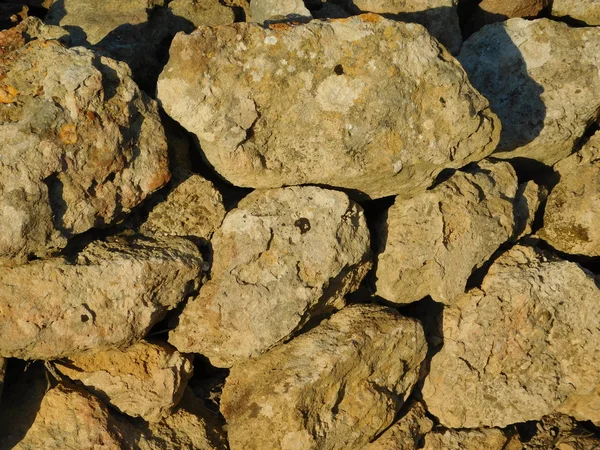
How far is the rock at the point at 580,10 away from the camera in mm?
4402

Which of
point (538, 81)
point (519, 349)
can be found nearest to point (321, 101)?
point (538, 81)

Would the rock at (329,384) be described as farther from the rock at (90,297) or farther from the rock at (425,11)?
the rock at (425,11)

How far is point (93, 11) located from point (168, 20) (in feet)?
1.42

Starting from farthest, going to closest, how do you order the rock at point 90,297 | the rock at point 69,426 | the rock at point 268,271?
the rock at point 268,271, the rock at point 69,426, the rock at point 90,297

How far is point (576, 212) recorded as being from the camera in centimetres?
402

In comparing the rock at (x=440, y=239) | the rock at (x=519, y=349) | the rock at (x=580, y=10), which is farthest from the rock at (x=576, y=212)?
the rock at (x=580, y=10)

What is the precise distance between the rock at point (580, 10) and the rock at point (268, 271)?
7.99ft

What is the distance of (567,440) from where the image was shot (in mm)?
3895

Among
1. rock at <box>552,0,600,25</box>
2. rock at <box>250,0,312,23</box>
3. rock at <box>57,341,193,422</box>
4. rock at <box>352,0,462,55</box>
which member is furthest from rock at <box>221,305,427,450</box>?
rock at <box>552,0,600,25</box>

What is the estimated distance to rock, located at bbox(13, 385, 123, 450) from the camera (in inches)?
122

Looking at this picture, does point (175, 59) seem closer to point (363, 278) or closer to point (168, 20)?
point (168, 20)

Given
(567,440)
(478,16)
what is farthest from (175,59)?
(567,440)

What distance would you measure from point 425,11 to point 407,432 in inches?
105

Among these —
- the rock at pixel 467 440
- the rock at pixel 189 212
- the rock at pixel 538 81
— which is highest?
the rock at pixel 538 81
